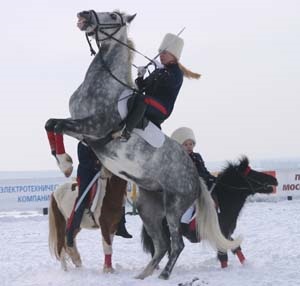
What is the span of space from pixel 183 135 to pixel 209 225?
1400 millimetres

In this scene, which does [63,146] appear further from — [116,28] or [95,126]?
[116,28]

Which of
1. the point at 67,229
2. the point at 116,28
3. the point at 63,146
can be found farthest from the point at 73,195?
the point at 116,28

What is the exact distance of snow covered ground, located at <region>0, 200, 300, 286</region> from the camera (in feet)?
23.2

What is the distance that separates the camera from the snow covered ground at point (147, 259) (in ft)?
23.2

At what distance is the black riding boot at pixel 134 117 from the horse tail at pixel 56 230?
7.25 feet

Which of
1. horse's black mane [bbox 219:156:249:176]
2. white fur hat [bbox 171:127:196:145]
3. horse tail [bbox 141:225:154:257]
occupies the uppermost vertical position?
white fur hat [bbox 171:127:196:145]

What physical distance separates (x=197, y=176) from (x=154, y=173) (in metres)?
0.75

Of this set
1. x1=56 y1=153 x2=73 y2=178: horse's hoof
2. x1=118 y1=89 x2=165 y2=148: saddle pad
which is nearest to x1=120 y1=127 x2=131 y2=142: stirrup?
x1=118 y1=89 x2=165 y2=148: saddle pad

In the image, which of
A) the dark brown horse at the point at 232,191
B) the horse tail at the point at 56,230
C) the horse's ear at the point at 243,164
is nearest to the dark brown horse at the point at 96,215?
the horse tail at the point at 56,230

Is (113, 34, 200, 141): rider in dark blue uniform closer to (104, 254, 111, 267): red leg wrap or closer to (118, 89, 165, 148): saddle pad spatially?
(118, 89, 165, 148): saddle pad

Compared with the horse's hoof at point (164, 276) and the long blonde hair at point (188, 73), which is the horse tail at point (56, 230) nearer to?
the horse's hoof at point (164, 276)

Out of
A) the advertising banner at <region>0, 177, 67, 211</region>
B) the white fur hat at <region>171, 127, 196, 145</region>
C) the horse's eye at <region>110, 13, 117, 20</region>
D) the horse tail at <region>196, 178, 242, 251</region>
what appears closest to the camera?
the horse's eye at <region>110, 13, 117, 20</region>

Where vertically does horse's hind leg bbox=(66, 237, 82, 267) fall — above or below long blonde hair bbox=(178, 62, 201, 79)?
below

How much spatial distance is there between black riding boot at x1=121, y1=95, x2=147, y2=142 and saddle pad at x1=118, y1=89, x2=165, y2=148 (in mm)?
82
